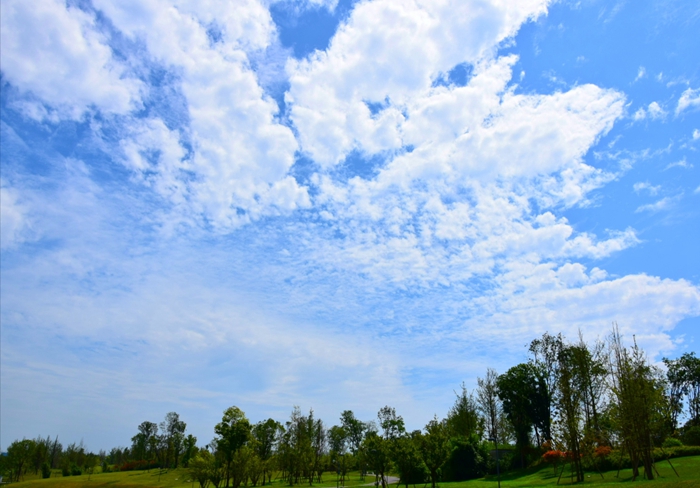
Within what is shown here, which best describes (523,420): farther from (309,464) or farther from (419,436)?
(309,464)

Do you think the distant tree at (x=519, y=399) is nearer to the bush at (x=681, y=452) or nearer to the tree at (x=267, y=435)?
the bush at (x=681, y=452)

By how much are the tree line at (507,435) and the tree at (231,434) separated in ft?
0.36

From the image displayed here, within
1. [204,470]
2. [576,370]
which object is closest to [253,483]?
[204,470]

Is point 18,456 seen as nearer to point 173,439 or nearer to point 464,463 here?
point 173,439

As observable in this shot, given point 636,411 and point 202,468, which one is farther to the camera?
point 202,468

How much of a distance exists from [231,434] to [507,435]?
38048 millimetres

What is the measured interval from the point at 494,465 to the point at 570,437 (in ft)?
76.6

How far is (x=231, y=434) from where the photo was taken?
50594mm

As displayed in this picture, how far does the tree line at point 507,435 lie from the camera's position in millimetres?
37125

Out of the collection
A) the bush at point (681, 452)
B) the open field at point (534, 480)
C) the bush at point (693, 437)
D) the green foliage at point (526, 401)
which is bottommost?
the open field at point (534, 480)

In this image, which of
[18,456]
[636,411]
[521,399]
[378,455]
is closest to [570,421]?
[636,411]

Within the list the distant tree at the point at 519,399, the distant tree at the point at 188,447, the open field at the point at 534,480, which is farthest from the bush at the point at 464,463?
the distant tree at the point at 188,447

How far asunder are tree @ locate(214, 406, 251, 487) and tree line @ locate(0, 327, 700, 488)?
0.36 ft

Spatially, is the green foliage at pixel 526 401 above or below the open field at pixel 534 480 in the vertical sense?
above
